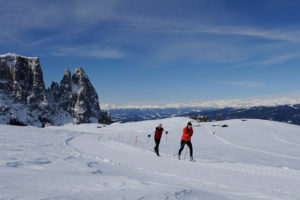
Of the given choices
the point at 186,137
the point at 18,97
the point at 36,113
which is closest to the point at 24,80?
the point at 18,97

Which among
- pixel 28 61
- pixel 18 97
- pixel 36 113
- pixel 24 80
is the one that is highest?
pixel 28 61

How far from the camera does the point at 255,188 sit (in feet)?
26.7

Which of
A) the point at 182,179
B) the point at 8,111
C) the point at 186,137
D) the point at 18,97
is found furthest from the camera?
the point at 18,97

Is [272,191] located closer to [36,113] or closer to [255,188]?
[255,188]

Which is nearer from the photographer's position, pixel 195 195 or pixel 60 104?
pixel 195 195

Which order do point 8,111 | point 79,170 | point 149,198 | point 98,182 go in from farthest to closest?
1. point 8,111
2. point 79,170
3. point 98,182
4. point 149,198

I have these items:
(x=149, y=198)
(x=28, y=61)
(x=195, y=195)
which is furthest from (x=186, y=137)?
(x=28, y=61)

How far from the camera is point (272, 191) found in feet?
25.7

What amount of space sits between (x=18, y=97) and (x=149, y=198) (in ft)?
655

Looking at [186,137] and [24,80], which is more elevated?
[24,80]

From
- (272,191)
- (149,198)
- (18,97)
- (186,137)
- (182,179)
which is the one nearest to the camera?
(149,198)

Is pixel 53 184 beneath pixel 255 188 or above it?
above

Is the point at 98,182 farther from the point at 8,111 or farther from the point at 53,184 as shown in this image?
the point at 8,111

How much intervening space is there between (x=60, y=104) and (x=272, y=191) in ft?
682
